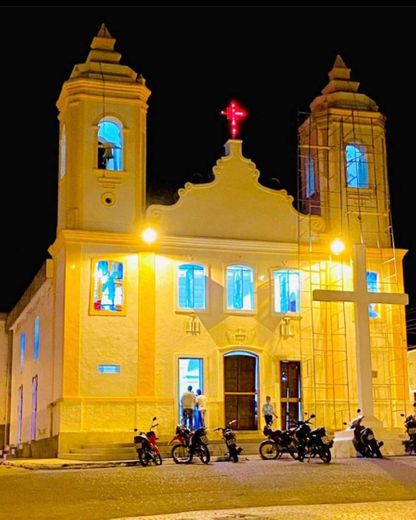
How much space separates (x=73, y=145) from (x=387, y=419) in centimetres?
1191

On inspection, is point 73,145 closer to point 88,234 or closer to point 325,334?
point 88,234

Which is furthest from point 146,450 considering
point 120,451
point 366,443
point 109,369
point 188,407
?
point 109,369

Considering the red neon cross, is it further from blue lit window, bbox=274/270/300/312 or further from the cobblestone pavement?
the cobblestone pavement

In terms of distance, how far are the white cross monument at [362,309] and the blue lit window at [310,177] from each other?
685cm

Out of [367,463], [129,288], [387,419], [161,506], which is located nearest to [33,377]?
[129,288]

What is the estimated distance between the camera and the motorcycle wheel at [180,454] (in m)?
19.6

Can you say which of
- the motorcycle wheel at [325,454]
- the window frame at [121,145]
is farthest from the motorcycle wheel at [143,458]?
the window frame at [121,145]

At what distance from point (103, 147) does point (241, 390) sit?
7.99 meters

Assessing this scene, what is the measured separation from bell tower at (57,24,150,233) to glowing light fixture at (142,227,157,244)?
0.99 feet

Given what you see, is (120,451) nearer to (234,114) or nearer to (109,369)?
(109,369)

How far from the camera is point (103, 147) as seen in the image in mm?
26125

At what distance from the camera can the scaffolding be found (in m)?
26.0

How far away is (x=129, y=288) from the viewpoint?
24.9m

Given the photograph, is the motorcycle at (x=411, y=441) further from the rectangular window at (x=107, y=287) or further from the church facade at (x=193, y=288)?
the rectangular window at (x=107, y=287)
